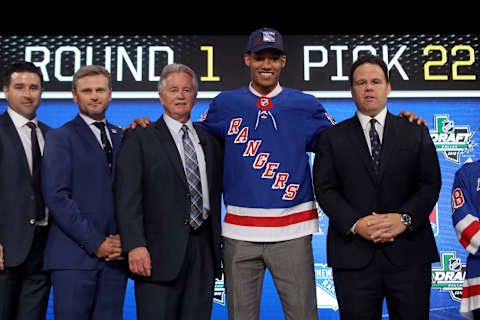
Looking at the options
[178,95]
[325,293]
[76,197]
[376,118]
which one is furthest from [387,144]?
[325,293]

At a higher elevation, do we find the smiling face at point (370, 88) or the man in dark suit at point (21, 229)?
the smiling face at point (370, 88)

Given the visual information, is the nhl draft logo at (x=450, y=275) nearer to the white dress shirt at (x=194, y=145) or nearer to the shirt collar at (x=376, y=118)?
the shirt collar at (x=376, y=118)

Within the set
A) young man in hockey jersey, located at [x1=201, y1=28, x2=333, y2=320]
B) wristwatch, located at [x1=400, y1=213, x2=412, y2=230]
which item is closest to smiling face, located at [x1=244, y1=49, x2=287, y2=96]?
young man in hockey jersey, located at [x1=201, y1=28, x2=333, y2=320]

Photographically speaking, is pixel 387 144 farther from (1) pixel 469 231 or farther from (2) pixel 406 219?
(1) pixel 469 231

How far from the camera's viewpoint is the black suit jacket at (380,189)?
225 cm

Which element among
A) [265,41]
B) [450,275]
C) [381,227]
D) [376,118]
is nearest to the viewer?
[381,227]

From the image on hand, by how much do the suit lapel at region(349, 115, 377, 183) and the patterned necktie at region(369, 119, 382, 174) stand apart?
3 cm

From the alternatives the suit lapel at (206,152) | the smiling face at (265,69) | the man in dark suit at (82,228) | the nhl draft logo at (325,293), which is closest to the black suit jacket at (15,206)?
the man in dark suit at (82,228)

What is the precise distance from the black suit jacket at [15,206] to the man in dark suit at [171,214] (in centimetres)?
47

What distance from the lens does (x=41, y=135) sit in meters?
2.65

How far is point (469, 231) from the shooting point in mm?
2365

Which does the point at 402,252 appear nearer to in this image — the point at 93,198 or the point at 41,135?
the point at 93,198

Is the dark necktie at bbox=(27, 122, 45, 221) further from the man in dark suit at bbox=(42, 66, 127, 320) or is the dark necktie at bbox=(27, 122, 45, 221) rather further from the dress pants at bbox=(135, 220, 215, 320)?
the dress pants at bbox=(135, 220, 215, 320)

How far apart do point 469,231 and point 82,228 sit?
69.8 inches
